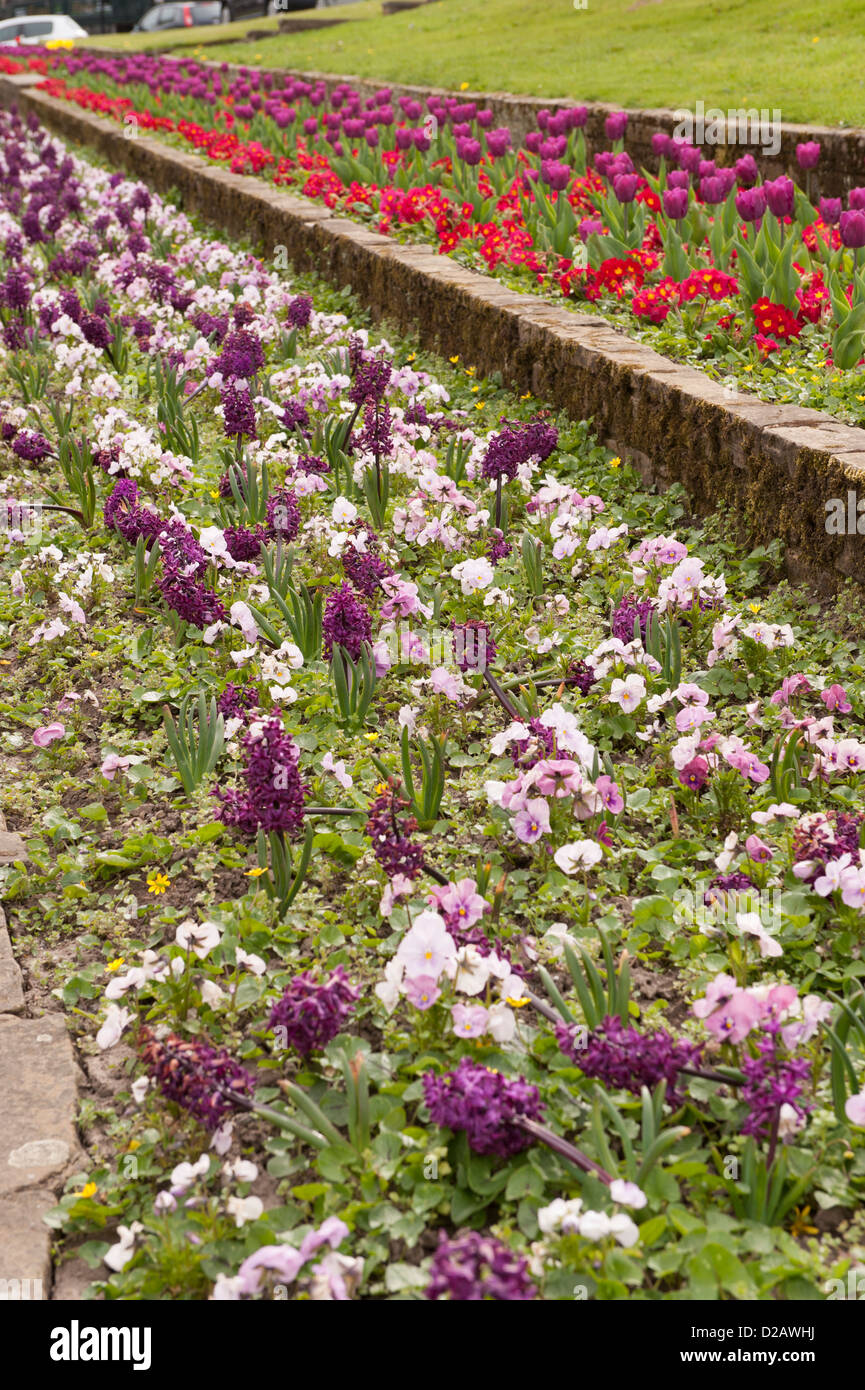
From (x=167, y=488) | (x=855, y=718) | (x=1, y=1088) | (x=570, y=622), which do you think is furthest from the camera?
(x=167, y=488)

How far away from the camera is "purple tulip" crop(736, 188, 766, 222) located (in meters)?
5.17

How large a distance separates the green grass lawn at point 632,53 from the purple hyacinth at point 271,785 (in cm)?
652

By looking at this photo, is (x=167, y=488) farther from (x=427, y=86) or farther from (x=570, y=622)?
(x=427, y=86)

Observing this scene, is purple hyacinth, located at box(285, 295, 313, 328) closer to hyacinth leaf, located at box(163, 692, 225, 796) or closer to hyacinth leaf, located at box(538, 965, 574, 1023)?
hyacinth leaf, located at box(163, 692, 225, 796)

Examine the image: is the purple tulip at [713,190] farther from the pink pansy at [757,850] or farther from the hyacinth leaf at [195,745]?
the pink pansy at [757,850]

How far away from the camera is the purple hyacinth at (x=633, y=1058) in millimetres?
2062

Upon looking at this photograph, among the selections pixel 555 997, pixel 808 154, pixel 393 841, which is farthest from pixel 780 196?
pixel 555 997

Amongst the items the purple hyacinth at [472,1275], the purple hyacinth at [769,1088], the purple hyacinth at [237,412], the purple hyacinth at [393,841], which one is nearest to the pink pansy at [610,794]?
the purple hyacinth at [393,841]

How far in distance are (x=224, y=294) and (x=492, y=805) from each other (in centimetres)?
431

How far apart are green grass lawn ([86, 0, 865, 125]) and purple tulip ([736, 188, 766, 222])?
266 cm

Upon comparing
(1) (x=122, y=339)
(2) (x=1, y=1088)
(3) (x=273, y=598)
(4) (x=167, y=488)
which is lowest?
(2) (x=1, y=1088)

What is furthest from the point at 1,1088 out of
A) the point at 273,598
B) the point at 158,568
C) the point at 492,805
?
the point at 158,568

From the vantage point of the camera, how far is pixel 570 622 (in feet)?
12.5

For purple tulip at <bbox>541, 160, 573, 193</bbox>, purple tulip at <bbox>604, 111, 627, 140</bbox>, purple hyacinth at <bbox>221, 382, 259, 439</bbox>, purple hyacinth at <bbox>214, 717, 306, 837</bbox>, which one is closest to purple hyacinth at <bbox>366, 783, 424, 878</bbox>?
purple hyacinth at <bbox>214, 717, 306, 837</bbox>
